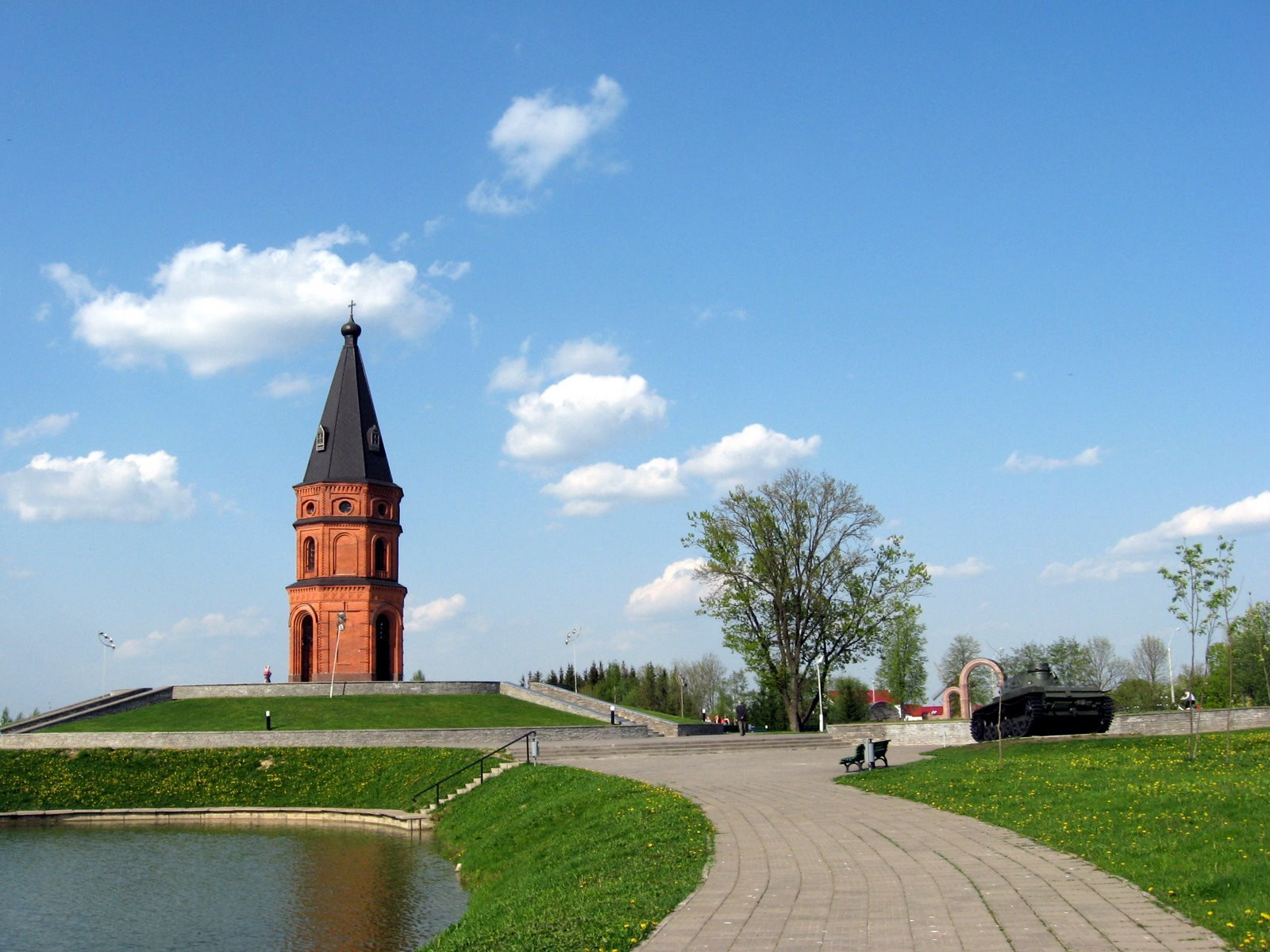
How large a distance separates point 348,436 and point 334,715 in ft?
61.6

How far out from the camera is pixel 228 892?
18672 mm

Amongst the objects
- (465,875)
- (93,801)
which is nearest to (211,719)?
(93,801)

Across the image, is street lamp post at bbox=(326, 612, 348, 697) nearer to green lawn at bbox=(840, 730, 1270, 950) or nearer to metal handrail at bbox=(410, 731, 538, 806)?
metal handrail at bbox=(410, 731, 538, 806)

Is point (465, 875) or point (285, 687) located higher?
point (285, 687)

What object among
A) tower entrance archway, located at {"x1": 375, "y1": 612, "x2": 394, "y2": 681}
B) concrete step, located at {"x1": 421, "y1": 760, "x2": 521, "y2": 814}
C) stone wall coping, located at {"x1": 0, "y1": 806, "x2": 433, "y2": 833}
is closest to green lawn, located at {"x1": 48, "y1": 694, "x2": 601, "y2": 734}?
tower entrance archway, located at {"x1": 375, "y1": 612, "x2": 394, "y2": 681}

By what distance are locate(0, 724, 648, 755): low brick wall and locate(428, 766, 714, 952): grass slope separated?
9573mm

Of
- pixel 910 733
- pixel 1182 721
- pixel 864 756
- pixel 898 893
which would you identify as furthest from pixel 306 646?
pixel 898 893

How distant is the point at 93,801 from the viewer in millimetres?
32188

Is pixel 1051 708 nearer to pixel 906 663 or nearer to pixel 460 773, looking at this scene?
pixel 460 773

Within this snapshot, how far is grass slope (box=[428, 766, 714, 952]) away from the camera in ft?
32.4

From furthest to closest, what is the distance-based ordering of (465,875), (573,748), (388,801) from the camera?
(573,748) < (388,801) < (465,875)

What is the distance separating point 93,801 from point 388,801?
916 cm

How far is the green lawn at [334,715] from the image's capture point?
42188 millimetres

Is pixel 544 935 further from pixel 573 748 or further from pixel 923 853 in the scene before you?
pixel 573 748
